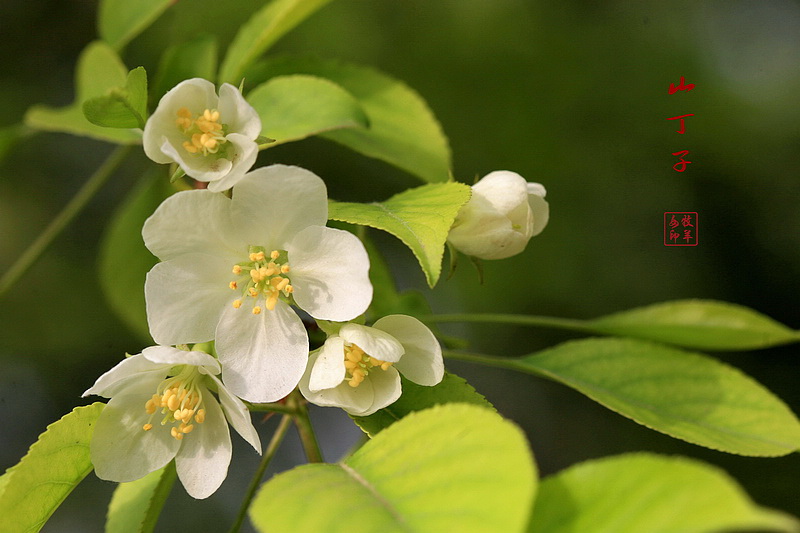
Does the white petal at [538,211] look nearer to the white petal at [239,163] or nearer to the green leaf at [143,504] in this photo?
the white petal at [239,163]

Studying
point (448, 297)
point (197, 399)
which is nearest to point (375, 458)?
point (197, 399)

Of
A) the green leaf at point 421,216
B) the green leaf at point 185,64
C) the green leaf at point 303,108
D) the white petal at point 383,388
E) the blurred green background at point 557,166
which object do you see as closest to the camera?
the green leaf at point 421,216

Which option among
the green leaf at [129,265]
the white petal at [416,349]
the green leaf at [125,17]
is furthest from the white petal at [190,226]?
the green leaf at [129,265]

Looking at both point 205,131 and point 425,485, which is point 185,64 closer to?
point 205,131

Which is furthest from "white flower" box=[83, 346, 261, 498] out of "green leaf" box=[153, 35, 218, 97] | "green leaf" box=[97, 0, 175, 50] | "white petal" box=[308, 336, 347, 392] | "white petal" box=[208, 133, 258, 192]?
"green leaf" box=[97, 0, 175, 50]

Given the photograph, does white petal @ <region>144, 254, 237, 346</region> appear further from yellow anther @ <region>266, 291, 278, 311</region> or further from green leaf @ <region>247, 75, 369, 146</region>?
green leaf @ <region>247, 75, 369, 146</region>

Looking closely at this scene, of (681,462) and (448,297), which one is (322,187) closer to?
(681,462)
